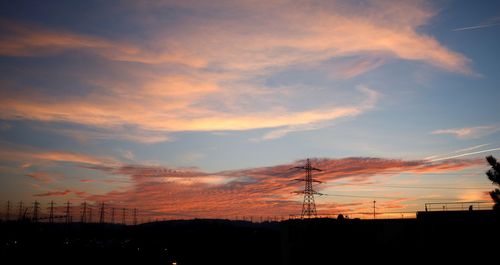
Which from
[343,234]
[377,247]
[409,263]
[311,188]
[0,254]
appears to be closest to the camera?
[409,263]

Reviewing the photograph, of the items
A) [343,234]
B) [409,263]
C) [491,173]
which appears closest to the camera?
[491,173]

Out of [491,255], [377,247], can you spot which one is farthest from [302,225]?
[491,255]

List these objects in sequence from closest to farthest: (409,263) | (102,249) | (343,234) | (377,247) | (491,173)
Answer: (491,173)
(409,263)
(377,247)
(343,234)
(102,249)

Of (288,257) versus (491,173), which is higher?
(491,173)

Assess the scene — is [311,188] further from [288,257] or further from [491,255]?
[491,255]

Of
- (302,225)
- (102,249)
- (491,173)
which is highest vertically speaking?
(491,173)

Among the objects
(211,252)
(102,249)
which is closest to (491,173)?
(211,252)

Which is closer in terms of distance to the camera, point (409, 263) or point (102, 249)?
point (409, 263)

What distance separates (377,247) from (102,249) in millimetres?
90473

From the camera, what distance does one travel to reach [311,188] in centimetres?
7569

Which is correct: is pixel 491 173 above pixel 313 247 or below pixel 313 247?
above

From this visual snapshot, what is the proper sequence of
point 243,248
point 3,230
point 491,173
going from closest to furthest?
point 491,173 → point 243,248 → point 3,230

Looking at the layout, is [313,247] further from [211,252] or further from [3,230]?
[3,230]

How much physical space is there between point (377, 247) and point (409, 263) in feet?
15.2
